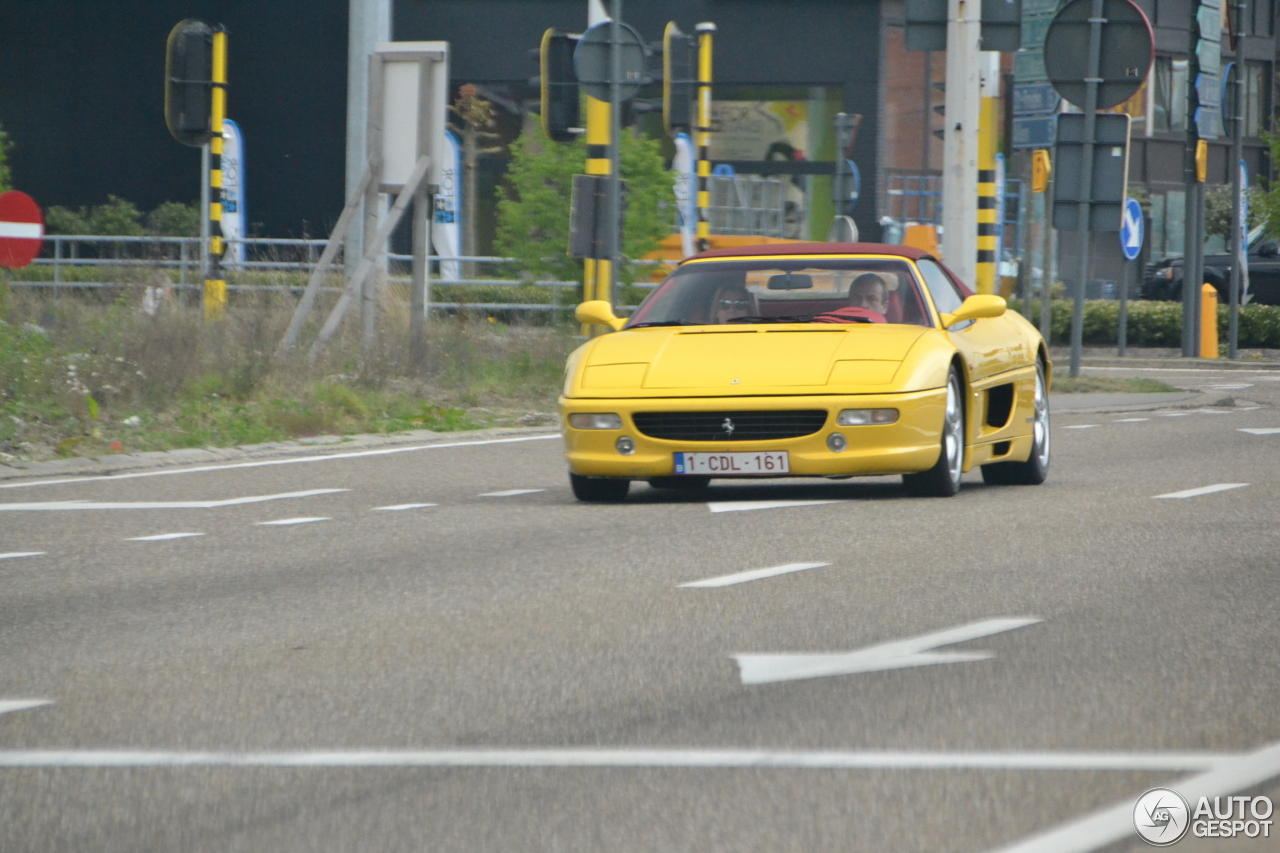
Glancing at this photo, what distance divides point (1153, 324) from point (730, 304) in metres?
25.3

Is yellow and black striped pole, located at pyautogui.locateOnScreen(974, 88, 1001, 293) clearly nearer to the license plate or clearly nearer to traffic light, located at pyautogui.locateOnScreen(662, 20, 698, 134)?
traffic light, located at pyautogui.locateOnScreen(662, 20, 698, 134)

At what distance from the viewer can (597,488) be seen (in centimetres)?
1123

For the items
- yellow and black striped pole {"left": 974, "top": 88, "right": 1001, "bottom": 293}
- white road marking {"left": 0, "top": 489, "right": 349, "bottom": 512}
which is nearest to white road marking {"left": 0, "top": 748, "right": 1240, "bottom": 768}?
white road marking {"left": 0, "top": 489, "right": 349, "bottom": 512}

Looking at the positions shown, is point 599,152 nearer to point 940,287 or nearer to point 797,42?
point 940,287

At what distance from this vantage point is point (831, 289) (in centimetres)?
1171

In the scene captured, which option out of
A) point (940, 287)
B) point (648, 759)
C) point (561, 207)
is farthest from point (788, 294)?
point (561, 207)

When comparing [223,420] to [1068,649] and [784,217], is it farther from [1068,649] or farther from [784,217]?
[784,217]

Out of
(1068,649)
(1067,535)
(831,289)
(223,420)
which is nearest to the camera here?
(1068,649)

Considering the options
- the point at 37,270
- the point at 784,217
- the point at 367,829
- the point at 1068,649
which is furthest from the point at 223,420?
the point at 784,217

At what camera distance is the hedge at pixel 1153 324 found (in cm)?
3538

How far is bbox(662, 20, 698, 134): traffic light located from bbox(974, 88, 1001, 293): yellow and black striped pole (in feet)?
11.8

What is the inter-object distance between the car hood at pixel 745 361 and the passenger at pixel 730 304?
0.30 meters

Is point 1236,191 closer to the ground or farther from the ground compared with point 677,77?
closer to the ground

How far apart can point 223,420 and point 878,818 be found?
11.9 m
